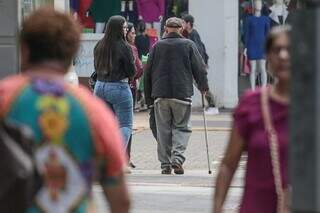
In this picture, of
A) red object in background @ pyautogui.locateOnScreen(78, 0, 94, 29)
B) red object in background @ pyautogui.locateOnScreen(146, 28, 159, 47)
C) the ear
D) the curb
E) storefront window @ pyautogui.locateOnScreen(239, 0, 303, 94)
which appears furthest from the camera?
red object in background @ pyautogui.locateOnScreen(78, 0, 94, 29)

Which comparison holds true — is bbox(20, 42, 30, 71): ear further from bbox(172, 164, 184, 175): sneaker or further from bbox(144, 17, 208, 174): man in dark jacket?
bbox(172, 164, 184, 175): sneaker

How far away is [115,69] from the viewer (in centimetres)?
1250

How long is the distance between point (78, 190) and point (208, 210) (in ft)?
19.6

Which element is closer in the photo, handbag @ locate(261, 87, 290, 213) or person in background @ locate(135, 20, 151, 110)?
handbag @ locate(261, 87, 290, 213)

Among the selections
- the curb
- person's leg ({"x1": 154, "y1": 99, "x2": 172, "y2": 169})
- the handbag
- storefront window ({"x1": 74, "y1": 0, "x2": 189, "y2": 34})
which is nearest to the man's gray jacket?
person's leg ({"x1": 154, "y1": 99, "x2": 172, "y2": 169})

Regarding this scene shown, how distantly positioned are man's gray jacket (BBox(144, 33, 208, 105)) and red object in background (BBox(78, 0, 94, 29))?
9.58 metres

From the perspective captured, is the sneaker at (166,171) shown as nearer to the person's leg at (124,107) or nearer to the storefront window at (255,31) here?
the person's leg at (124,107)

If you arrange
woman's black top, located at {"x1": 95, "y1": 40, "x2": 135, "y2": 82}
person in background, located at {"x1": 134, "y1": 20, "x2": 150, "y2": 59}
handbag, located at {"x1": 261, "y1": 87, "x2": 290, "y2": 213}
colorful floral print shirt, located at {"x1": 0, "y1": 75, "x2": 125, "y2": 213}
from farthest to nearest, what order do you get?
person in background, located at {"x1": 134, "y1": 20, "x2": 150, "y2": 59}
woman's black top, located at {"x1": 95, "y1": 40, "x2": 135, "y2": 82}
handbag, located at {"x1": 261, "y1": 87, "x2": 290, "y2": 213}
colorful floral print shirt, located at {"x1": 0, "y1": 75, "x2": 125, "y2": 213}

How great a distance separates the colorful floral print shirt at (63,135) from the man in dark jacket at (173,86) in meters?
8.36

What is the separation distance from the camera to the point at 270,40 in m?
5.03

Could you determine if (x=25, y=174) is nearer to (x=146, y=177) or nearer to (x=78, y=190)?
(x=78, y=190)

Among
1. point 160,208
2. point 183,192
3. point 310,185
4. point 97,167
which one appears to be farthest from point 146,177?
point 310,185

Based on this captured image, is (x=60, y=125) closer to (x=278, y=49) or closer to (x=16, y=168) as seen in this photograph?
(x=16, y=168)

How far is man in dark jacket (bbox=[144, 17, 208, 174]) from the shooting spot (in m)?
12.5
